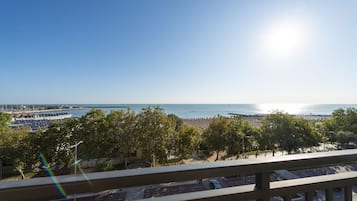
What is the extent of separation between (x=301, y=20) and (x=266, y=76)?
27.7 feet

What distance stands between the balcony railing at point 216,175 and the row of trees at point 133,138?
34.8 ft

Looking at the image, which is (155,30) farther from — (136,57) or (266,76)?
(266,76)

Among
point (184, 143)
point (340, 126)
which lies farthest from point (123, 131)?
point (340, 126)

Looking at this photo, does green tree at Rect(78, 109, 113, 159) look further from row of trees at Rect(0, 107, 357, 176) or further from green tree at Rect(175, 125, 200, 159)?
green tree at Rect(175, 125, 200, 159)

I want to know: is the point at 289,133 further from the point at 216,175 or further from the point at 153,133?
the point at 216,175

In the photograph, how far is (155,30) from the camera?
23.5 ft

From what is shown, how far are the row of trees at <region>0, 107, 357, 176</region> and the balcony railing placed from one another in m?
10.6

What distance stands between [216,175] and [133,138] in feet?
36.1

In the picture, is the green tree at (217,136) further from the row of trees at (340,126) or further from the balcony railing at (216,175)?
the balcony railing at (216,175)

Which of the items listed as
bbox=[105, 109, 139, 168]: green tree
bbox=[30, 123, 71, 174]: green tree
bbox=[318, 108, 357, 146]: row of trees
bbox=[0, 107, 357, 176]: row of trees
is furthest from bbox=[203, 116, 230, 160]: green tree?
bbox=[318, 108, 357, 146]: row of trees

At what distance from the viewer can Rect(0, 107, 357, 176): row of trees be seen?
10.4 meters

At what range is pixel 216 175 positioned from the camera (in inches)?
26.7

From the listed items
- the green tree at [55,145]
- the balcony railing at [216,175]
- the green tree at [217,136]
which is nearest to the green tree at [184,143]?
the green tree at [217,136]

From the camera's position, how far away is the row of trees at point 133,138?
34.0ft
